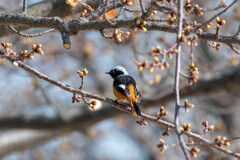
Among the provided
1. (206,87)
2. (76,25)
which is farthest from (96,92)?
(76,25)

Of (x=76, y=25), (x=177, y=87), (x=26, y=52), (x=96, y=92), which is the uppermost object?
(x=96, y=92)

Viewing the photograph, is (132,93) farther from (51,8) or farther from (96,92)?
(96,92)

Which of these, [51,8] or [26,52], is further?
[51,8]

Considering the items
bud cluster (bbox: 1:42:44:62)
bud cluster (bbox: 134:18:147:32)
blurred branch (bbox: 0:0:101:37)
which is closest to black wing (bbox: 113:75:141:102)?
blurred branch (bbox: 0:0:101:37)

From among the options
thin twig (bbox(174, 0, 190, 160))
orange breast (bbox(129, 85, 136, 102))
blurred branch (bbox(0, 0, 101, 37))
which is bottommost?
thin twig (bbox(174, 0, 190, 160))

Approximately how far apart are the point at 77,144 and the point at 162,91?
7313 mm

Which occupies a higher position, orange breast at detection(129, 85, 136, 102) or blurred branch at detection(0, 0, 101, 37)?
blurred branch at detection(0, 0, 101, 37)

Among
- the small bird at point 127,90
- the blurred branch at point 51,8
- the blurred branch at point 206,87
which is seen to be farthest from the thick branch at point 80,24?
the blurred branch at point 206,87

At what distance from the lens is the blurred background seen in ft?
21.2

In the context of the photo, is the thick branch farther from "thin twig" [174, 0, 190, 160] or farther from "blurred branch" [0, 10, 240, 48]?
"thin twig" [174, 0, 190, 160]

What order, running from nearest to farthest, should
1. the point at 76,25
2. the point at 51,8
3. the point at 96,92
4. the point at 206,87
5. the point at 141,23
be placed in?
the point at 141,23, the point at 76,25, the point at 51,8, the point at 206,87, the point at 96,92

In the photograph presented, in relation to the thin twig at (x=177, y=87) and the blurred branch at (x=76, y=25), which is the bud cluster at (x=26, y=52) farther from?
the thin twig at (x=177, y=87)

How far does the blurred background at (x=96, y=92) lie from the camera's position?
6.46m

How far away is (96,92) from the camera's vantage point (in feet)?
34.4
